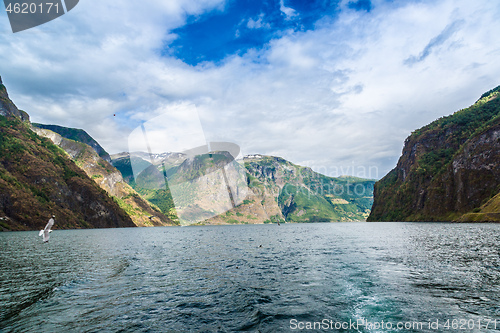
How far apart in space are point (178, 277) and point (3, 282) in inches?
702

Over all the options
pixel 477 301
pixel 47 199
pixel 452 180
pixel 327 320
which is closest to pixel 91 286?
pixel 327 320

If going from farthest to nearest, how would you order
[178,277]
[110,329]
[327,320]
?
1. [178,277]
2. [327,320]
3. [110,329]

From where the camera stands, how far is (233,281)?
2839 cm

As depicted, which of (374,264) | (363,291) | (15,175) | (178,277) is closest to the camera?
(363,291)

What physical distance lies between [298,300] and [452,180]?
235 m

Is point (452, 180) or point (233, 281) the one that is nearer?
point (233, 281)

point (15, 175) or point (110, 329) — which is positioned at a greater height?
point (15, 175)

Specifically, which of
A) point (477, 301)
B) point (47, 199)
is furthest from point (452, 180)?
point (47, 199)

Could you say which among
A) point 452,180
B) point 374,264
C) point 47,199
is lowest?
point 374,264

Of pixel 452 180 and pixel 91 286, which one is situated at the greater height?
pixel 452 180

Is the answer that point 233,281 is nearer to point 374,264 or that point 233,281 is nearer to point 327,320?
point 327,320

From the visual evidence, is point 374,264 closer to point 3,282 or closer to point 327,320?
point 327,320

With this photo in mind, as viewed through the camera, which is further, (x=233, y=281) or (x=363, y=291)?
(x=233, y=281)

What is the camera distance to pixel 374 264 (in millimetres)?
36344
